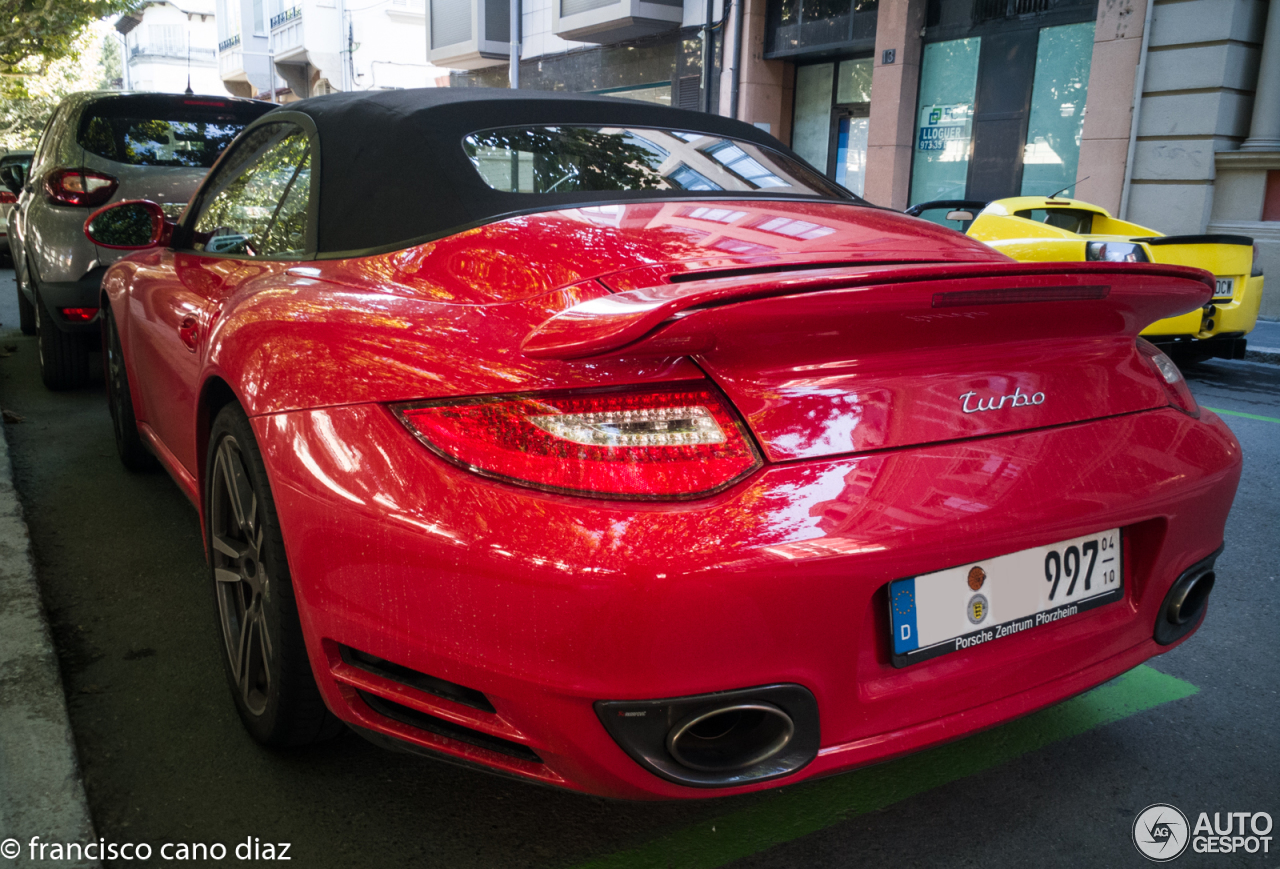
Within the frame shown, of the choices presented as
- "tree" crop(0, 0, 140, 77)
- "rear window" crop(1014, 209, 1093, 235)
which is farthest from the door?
"tree" crop(0, 0, 140, 77)

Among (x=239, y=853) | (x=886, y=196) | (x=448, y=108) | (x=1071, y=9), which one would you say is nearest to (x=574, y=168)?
(x=448, y=108)

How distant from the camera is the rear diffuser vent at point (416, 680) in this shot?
1.58 m

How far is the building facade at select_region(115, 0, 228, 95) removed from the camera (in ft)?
203

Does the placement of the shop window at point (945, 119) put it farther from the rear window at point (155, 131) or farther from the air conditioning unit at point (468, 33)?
the air conditioning unit at point (468, 33)

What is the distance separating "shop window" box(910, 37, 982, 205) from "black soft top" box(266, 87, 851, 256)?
12.9m

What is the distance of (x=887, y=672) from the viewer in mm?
1582

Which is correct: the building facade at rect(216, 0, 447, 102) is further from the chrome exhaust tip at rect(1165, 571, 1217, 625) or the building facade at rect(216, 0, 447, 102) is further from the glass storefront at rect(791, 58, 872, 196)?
the chrome exhaust tip at rect(1165, 571, 1217, 625)

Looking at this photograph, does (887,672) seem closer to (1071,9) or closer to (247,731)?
(247,731)

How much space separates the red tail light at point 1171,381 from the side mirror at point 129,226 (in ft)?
9.76

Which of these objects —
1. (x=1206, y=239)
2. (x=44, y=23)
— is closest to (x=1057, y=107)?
(x=1206, y=239)

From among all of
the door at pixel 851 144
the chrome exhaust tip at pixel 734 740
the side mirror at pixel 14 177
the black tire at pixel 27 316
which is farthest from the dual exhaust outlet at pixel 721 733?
the door at pixel 851 144

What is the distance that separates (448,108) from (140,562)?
72.2 inches

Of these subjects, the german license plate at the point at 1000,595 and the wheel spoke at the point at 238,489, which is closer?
the german license plate at the point at 1000,595

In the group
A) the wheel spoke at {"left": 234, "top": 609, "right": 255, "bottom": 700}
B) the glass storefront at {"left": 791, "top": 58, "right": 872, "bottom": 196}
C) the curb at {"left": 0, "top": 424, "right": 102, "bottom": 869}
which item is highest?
the glass storefront at {"left": 791, "top": 58, "right": 872, "bottom": 196}
